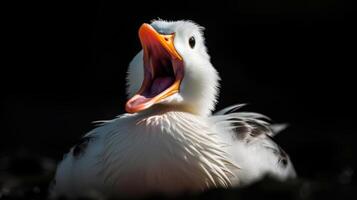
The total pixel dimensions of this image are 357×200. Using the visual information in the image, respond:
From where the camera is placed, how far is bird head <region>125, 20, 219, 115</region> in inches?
150

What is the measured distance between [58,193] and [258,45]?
3.31 m

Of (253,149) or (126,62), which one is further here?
(126,62)

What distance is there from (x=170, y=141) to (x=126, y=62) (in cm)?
349

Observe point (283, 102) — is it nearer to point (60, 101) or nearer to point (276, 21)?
point (276, 21)

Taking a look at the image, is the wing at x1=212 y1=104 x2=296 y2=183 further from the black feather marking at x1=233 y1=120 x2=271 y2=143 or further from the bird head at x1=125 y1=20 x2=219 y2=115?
the bird head at x1=125 y1=20 x2=219 y2=115

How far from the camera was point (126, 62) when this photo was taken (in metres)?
6.94

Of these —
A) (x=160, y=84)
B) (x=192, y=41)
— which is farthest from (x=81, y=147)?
(x=192, y=41)

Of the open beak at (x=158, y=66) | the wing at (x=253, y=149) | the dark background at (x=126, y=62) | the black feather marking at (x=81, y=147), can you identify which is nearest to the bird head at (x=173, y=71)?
the open beak at (x=158, y=66)

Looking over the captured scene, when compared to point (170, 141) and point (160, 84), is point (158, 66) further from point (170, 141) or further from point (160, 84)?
point (170, 141)

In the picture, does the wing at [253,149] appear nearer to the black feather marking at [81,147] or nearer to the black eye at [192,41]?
the black eye at [192,41]

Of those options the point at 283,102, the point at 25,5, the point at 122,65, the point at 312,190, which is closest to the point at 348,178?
the point at 312,190

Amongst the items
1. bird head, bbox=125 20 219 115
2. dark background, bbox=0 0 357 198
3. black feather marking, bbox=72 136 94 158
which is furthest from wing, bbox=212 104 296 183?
dark background, bbox=0 0 357 198

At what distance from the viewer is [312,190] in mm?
3402

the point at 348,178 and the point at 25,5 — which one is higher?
the point at 25,5
